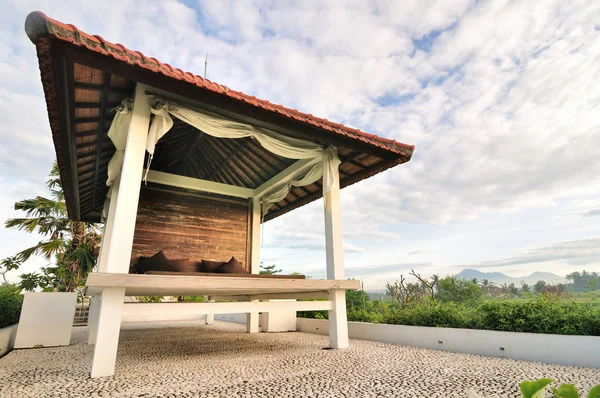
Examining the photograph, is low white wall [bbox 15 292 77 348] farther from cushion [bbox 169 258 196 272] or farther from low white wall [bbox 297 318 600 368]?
low white wall [bbox 297 318 600 368]

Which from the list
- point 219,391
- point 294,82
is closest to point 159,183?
point 294,82

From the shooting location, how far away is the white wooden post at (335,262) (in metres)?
4.09

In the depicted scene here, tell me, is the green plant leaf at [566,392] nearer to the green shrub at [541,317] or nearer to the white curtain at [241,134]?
the white curtain at [241,134]

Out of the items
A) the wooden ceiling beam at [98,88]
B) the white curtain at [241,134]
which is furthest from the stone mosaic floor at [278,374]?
the wooden ceiling beam at [98,88]

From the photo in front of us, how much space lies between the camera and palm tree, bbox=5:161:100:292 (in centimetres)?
1008

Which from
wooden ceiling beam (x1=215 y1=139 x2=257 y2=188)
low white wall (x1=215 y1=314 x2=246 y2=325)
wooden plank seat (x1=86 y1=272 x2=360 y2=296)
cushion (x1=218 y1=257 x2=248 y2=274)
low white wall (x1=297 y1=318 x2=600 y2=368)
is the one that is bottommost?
low white wall (x1=215 y1=314 x2=246 y2=325)

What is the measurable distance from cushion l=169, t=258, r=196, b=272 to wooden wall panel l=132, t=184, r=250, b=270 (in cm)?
15

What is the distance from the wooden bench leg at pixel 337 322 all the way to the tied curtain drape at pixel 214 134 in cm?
161

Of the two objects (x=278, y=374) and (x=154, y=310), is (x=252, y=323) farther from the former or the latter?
(x=278, y=374)

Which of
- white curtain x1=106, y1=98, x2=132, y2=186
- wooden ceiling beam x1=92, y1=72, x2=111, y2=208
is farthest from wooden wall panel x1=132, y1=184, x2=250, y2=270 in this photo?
white curtain x1=106, y1=98, x2=132, y2=186

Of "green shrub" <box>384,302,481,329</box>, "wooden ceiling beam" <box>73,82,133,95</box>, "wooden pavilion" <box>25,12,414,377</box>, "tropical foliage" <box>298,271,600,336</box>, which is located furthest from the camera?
"green shrub" <box>384,302,481,329</box>

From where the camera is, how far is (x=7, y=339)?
14.6 feet

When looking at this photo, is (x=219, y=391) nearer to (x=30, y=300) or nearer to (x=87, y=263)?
(x=30, y=300)

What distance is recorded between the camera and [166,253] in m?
5.95
